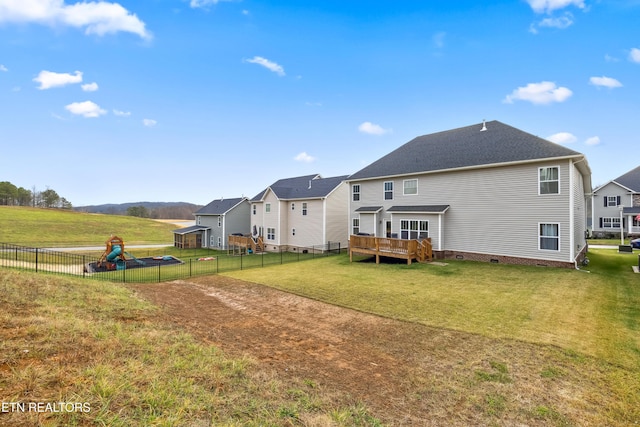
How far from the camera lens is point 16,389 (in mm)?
3193

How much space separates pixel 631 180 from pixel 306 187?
40.6 meters

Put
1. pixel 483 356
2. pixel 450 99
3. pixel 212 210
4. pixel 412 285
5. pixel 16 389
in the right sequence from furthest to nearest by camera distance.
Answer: pixel 212 210 → pixel 450 99 → pixel 412 285 → pixel 483 356 → pixel 16 389

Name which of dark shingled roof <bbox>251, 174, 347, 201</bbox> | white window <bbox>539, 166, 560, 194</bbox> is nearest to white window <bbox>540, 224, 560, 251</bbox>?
white window <bbox>539, 166, 560, 194</bbox>

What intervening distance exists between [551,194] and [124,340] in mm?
19605

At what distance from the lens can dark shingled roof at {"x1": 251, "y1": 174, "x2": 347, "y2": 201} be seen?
28816 mm

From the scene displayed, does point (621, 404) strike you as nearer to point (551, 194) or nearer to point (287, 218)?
point (551, 194)

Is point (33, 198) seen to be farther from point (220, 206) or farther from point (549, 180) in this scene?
point (549, 180)

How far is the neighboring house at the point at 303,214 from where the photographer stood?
27969 mm

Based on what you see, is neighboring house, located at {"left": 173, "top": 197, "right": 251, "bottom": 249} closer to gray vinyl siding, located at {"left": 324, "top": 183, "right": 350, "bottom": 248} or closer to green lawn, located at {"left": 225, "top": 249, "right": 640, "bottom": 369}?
gray vinyl siding, located at {"left": 324, "top": 183, "right": 350, "bottom": 248}

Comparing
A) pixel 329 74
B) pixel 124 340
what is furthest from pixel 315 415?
pixel 329 74

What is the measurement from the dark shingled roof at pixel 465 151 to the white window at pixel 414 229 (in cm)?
370

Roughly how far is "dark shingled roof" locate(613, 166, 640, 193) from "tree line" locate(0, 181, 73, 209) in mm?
123166

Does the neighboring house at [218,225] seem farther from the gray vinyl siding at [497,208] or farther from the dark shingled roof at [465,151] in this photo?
the gray vinyl siding at [497,208]

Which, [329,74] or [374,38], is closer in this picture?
[374,38]
